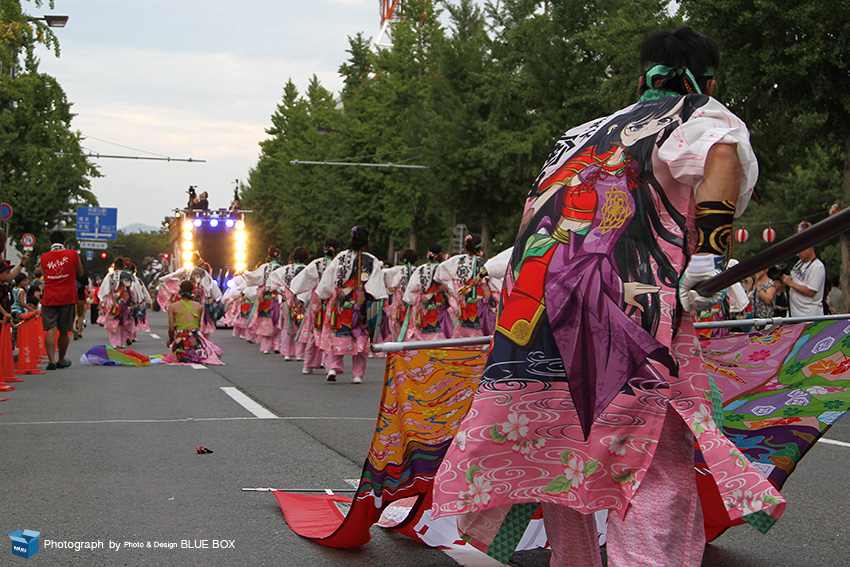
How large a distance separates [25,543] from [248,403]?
5643 millimetres

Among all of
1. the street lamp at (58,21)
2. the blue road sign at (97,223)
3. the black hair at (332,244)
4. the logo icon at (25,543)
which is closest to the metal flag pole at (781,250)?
the logo icon at (25,543)

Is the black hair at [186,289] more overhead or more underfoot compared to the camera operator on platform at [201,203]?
more underfoot

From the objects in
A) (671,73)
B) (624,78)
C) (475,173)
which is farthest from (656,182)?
(475,173)

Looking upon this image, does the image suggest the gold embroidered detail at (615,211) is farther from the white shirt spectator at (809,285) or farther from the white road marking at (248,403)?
the white shirt spectator at (809,285)

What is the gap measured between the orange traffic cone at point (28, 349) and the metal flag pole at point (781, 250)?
12113mm

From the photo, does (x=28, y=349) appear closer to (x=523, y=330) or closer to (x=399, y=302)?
(x=399, y=302)

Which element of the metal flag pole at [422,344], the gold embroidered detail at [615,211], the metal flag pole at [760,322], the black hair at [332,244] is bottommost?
the metal flag pole at [422,344]

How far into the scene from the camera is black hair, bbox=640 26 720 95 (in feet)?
9.74

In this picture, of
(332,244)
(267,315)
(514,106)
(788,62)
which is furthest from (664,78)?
(514,106)

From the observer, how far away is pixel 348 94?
55906 mm

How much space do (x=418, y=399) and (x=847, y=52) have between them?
13767 mm

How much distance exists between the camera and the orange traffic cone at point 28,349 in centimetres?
1312

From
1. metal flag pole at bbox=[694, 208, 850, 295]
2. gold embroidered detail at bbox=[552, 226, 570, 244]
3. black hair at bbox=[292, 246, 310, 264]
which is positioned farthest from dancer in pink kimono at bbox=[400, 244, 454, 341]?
metal flag pole at bbox=[694, 208, 850, 295]

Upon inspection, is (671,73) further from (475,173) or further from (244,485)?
(475,173)
